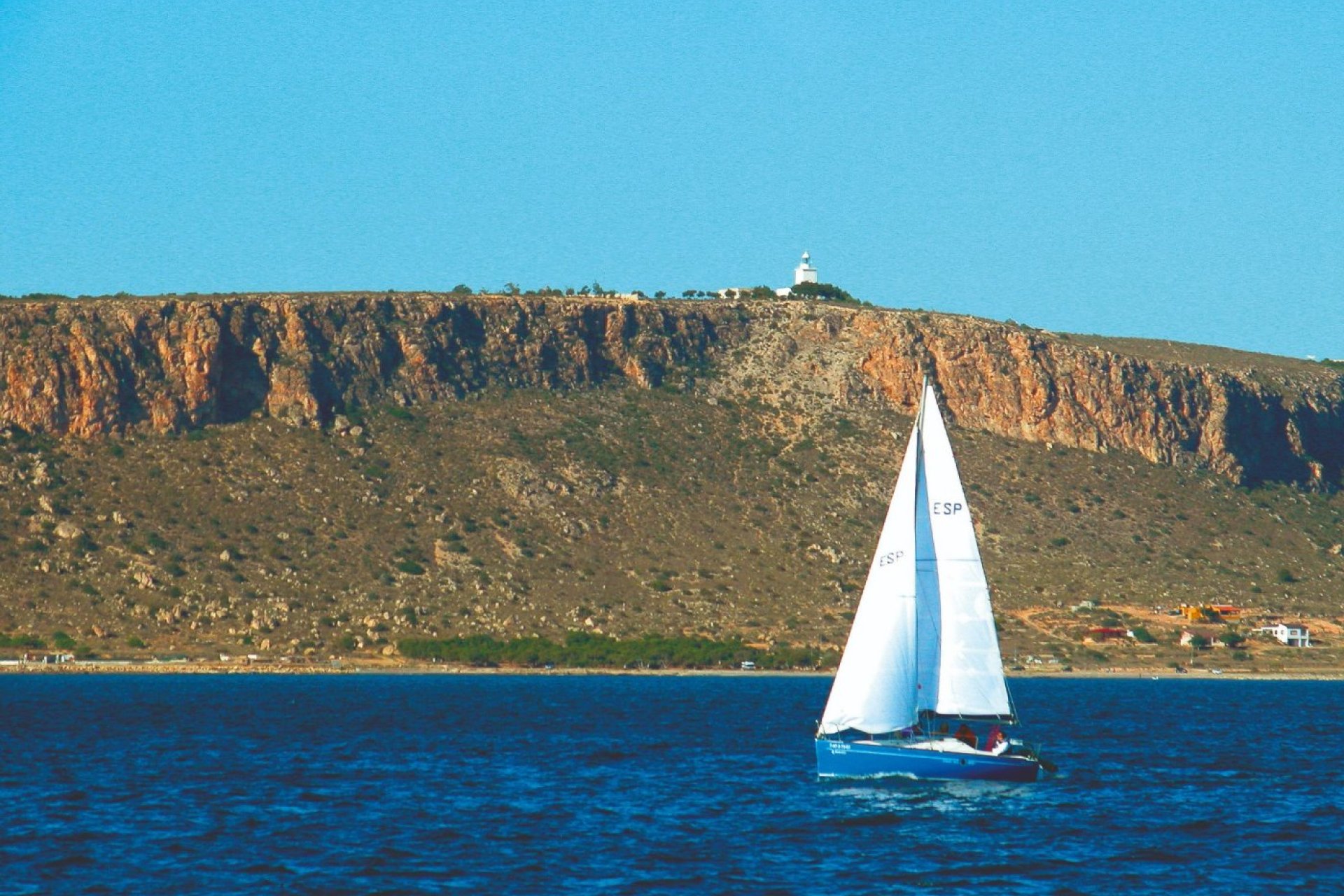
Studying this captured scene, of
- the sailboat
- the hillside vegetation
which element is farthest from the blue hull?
the hillside vegetation

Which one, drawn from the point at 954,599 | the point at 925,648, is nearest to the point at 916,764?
the point at 925,648

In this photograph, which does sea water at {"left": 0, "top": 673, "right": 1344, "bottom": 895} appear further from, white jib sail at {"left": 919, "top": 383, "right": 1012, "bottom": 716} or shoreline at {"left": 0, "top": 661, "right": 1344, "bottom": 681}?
shoreline at {"left": 0, "top": 661, "right": 1344, "bottom": 681}

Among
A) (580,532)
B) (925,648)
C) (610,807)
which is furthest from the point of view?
(580,532)

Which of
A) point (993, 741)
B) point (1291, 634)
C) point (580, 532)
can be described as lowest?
point (993, 741)

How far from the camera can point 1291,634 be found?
10975 cm

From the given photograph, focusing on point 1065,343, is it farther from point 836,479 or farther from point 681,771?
point 681,771

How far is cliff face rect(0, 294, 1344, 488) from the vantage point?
11606 cm

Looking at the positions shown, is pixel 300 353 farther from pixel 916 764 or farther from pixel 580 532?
pixel 916 764

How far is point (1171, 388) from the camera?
133250mm

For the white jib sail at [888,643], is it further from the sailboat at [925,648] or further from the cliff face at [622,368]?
the cliff face at [622,368]

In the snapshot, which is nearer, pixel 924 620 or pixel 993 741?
pixel 924 620

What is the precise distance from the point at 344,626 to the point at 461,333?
107 ft

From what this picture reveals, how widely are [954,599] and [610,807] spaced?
987 centimetres

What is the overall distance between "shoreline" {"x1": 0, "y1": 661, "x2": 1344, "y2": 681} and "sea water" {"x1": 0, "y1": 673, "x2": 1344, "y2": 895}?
19.6 metres
